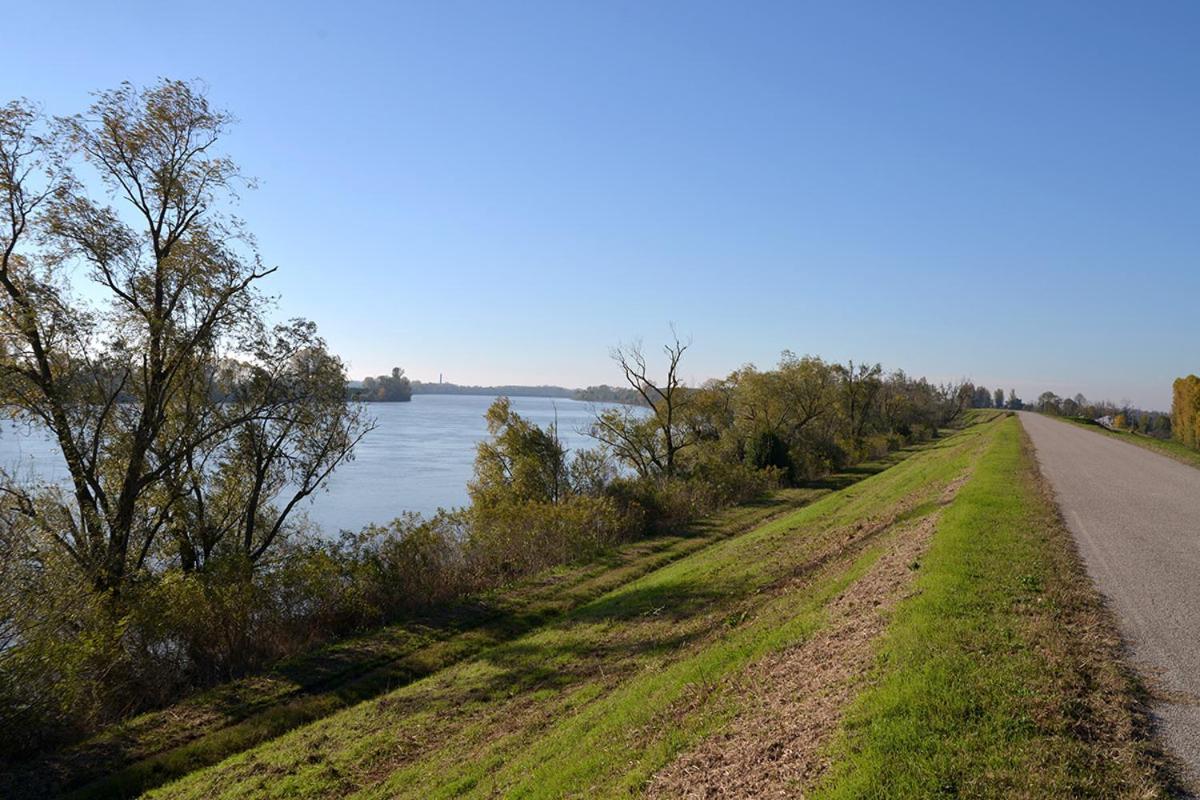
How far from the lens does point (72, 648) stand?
37.0ft

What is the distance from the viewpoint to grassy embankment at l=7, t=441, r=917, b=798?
35.9 ft

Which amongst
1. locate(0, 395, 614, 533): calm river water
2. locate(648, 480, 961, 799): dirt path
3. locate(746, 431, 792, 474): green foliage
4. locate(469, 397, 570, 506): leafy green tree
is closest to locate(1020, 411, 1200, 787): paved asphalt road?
locate(648, 480, 961, 799): dirt path

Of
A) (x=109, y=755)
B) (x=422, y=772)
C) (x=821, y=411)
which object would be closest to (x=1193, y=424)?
(x=821, y=411)

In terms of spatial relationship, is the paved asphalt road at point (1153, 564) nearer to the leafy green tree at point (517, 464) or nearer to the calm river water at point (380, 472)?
the calm river water at point (380, 472)

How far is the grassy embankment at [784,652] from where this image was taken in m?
4.98

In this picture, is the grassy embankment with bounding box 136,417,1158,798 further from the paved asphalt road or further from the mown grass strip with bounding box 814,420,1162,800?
the paved asphalt road

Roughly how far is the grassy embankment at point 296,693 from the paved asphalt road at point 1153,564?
1200cm

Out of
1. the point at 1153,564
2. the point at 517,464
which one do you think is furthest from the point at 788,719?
the point at 517,464

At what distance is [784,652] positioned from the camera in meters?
8.45

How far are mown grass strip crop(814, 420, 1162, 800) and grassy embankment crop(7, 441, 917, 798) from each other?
1088 cm

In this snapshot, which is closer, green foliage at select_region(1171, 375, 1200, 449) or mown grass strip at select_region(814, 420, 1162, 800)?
mown grass strip at select_region(814, 420, 1162, 800)

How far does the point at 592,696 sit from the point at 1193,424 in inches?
2416

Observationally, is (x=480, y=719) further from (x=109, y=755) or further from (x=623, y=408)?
(x=623, y=408)

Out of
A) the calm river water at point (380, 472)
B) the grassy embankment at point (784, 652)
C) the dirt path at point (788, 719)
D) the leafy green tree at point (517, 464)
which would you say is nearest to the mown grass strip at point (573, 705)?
the grassy embankment at point (784, 652)
